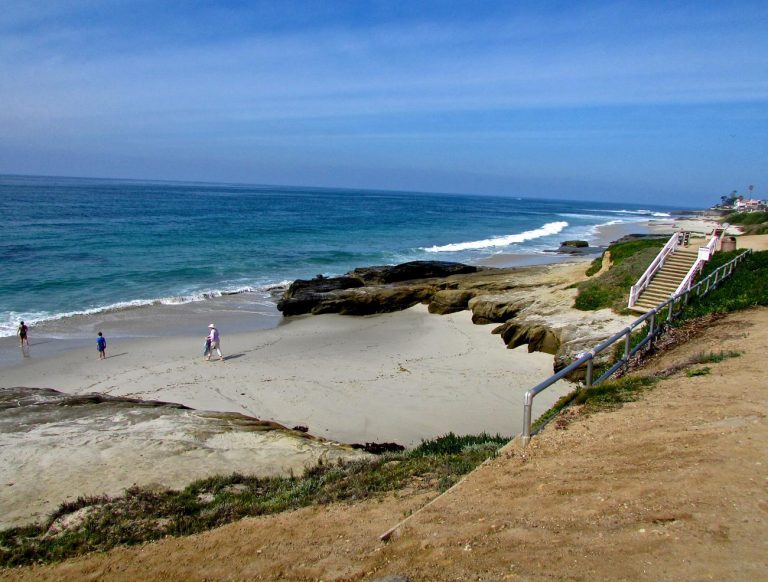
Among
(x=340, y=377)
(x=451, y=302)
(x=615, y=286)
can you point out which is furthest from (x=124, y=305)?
(x=615, y=286)

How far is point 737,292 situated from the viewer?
13.9 meters

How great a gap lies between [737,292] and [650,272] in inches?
162

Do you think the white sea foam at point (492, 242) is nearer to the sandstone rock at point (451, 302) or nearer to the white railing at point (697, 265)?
the sandstone rock at point (451, 302)

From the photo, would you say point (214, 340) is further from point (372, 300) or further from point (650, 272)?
point (650, 272)

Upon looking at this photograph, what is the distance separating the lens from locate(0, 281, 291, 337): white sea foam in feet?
76.2

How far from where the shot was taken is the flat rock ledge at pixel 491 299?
16578 millimetres

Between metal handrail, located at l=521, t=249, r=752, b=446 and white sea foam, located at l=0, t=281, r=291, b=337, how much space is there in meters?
21.0

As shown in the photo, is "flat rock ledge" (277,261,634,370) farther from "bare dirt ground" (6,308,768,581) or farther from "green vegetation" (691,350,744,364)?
"bare dirt ground" (6,308,768,581)

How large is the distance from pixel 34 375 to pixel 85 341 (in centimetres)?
402

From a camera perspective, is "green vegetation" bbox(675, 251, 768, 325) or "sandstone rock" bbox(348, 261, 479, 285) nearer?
"green vegetation" bbox(675, 251, 768, 325)

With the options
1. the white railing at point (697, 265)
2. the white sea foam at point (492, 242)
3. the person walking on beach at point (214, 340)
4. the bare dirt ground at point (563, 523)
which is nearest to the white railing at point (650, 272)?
the white railing at point (697, 265)

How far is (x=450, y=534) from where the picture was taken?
470cm

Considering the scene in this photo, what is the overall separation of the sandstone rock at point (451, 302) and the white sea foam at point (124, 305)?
9.83 metres

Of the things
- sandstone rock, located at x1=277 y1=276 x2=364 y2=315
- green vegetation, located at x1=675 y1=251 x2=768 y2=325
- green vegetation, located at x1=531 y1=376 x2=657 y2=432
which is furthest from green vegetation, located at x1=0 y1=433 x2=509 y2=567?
sandstone rock, located at x1=277 y1=276 x2=364 y2=315
